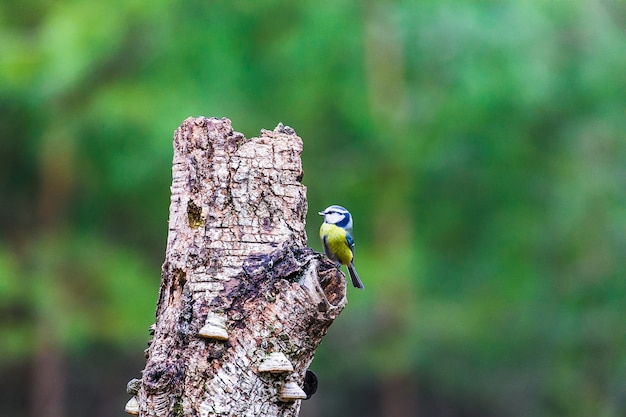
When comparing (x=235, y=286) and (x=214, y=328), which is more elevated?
(x=235, y=286)

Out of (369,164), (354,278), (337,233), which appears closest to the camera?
(337,233)

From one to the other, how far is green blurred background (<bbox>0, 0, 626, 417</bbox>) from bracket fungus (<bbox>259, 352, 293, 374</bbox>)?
13.8ft

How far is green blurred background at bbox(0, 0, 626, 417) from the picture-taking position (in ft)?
20.6

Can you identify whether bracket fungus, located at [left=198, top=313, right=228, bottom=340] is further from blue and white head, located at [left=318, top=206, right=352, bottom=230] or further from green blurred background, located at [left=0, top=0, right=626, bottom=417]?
green blurred background, located at [left=0, top=0, right=626, bottom=417]

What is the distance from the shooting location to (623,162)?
726cm

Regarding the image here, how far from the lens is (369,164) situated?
6863 millimetres

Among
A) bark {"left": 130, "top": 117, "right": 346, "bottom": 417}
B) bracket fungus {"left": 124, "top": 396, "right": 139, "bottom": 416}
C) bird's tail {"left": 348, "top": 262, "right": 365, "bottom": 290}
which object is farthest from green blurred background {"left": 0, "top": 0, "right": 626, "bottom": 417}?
bracket fungus {"left": 124, "top": 396, "right": 139, "bottom": 416}

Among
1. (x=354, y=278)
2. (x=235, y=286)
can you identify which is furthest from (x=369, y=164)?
(x=235, y=286)

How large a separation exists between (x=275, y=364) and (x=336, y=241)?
135cm

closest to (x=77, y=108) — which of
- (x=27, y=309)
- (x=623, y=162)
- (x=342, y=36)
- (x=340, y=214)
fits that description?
(x=27, y=309)

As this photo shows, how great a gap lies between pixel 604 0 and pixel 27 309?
5551 millimetres

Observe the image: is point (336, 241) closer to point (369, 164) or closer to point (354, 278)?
point (354, 278)

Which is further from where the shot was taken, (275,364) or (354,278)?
(354,278)

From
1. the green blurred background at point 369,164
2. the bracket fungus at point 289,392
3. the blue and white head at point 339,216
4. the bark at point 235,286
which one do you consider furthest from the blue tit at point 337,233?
the green blurred background at point 369,164
